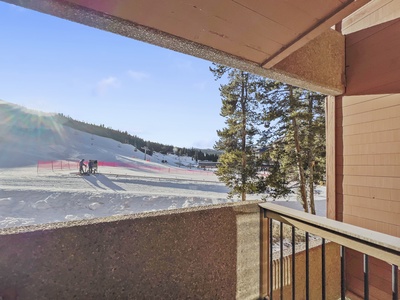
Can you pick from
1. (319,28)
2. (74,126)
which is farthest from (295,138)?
(74,126)

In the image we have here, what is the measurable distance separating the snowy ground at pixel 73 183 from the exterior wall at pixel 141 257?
7295 mm

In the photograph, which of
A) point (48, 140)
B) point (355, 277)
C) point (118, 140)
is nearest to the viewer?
point (355, 277)

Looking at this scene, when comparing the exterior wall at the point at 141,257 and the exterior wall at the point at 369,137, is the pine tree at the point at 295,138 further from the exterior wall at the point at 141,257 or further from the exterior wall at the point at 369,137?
the exterior wall at the point at 141,257

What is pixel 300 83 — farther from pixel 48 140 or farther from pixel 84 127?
pixel 84 127

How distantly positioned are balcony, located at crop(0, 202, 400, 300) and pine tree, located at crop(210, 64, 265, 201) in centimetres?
648

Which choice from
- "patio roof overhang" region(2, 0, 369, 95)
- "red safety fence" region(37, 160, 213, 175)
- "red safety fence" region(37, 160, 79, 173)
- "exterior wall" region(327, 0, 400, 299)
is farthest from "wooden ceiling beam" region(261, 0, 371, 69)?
"red safety fence" region(37, 160, 79, 173)

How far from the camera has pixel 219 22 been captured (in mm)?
1329

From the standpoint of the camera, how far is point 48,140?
19.3 metres

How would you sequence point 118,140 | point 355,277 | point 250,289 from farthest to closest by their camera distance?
1. point 118,140
2. point 355,277
3. point 250,289

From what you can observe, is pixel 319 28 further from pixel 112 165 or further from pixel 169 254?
pixel 112 165

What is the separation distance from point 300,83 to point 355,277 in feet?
7.87

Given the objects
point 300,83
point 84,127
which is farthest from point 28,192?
point 84,127

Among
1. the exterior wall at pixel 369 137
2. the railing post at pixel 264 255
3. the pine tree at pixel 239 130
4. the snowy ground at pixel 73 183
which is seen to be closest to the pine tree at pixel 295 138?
the pine tree at pixel 239 130

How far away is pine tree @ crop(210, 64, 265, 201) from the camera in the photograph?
316 inches
